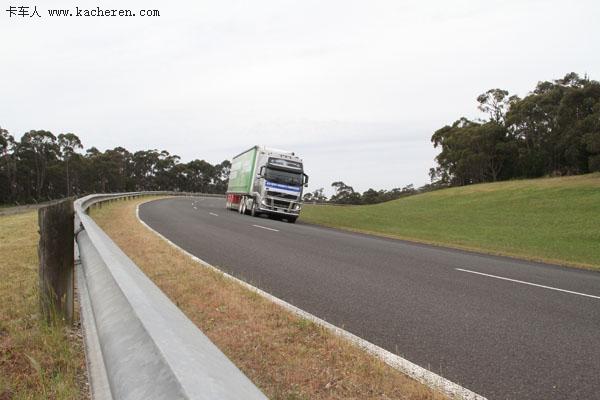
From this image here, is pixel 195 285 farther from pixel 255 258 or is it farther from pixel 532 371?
pixel 532 371

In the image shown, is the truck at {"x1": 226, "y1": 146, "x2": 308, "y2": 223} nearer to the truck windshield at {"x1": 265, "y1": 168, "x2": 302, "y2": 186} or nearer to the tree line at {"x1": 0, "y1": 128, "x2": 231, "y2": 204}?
the truck windshield at {"x1": 265, "y1": 168, "x2": 302, "y2": 186}

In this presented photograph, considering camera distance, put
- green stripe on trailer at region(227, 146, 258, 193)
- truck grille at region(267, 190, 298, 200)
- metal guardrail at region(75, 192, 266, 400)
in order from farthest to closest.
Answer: green stripe on trailer at region(227, 146, 258, 193)
truck grille at region(267, 190, 298, 200)
metal guardrail at region(75, 192, 266, 400)

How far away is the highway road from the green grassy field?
612cm

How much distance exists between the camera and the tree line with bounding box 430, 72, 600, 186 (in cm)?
5690

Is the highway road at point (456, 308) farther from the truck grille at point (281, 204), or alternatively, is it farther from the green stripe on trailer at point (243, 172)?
the green stripe on trailer at point (243, 172)

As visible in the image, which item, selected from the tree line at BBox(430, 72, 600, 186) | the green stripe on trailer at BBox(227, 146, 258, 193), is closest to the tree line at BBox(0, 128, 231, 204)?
the green stripe on trailer at BBox(227, 146, 258, 193)

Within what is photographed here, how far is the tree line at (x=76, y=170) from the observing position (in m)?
72.4

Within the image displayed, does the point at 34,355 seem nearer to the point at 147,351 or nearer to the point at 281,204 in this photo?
the point at 147,351

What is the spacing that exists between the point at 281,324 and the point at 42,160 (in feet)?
277

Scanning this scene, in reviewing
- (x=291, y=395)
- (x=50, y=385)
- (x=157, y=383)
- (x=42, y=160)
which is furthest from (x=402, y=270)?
(x=42, y=160)

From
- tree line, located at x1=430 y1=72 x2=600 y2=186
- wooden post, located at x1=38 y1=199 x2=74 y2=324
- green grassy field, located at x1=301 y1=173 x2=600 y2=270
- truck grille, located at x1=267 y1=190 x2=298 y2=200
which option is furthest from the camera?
tree line, located at x1=430 y1=72 x2=600 y2=186

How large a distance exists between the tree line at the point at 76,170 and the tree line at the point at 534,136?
56580 mm

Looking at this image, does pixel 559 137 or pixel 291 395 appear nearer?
pixel 291 395

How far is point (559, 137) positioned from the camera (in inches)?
2413
